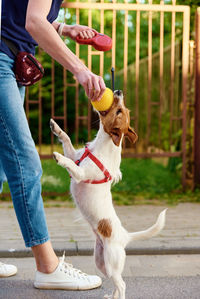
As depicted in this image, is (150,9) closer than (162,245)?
No

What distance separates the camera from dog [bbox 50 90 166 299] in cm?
309

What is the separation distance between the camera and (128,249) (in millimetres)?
4277

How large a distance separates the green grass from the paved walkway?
0.41 m

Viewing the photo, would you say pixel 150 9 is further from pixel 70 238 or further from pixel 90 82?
pixel 90 82

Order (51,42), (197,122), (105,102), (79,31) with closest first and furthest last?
(51,42) → (105,102) → (79,31) → (197,122)

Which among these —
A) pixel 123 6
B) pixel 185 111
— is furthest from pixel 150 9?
pixel 185 111

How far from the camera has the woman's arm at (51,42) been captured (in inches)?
107

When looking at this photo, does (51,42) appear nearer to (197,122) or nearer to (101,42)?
(101,42)

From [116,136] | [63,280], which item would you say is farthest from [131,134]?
[63,280]

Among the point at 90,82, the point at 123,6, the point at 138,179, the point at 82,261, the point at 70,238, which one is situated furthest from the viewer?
the point at 138,179

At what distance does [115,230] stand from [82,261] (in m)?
1.10

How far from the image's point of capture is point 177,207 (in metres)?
6.24

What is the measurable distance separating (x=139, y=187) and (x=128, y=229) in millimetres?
2350

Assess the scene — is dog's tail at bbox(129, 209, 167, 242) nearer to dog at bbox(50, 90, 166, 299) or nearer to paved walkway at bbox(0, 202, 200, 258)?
dog at bbox(50, 90, 166, 299)
